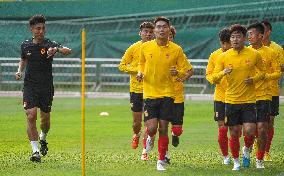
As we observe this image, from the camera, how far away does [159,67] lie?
15.4 meters

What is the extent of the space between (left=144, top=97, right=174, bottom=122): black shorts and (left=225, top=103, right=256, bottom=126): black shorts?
84 cm

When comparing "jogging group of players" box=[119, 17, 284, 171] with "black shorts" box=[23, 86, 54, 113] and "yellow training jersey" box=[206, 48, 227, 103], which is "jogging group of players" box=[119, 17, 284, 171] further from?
"black shorts" box=[23, 86, 54, 113]

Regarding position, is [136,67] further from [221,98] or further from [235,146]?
[235,146]

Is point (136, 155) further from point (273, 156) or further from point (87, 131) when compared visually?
point (87, 131)

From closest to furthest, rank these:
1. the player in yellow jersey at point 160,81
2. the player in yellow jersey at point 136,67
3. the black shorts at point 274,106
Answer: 1. the player in yellow jersey at point 160,81
2. the black shorts at point 274,106
3. the player in yellow jersey at point 136,67

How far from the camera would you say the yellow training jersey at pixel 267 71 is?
15898mm

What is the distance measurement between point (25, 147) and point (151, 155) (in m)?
2.70

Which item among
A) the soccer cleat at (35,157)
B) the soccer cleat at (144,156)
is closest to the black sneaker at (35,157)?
the soccer cleat at (35,157)

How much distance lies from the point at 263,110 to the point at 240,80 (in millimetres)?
796

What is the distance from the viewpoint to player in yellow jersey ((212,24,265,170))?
15227 mm

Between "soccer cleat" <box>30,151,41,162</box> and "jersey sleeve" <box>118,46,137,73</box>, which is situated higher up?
"jersey sleeve" <box>118,46,137,73</box>

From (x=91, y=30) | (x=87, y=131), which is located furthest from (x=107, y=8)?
(x=87, y=131)

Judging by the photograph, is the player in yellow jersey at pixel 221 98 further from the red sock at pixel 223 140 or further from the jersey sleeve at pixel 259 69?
the jersey sleeve at pixel 259 69

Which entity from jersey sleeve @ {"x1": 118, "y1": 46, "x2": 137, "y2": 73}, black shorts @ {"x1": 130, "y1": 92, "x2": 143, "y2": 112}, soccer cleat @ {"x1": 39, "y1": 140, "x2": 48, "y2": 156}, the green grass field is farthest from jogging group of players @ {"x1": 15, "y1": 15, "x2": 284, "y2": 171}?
black shorts @ {"x1": 130, "y1": 92, "x2": 143, "y2": 112}
